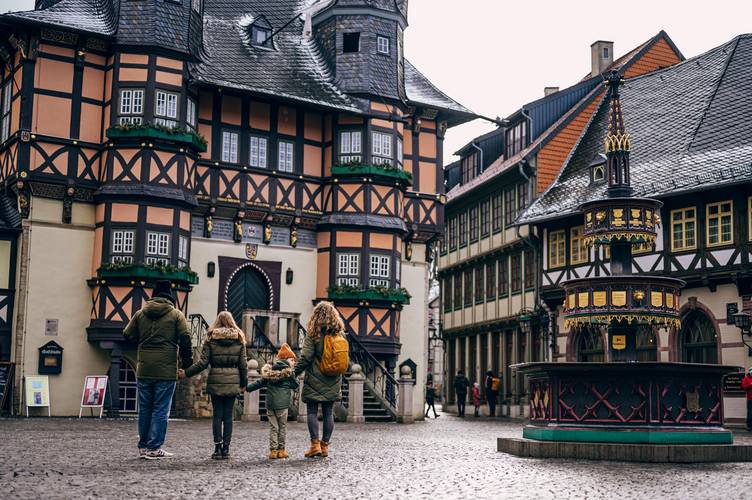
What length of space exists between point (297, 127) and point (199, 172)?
3765 millimetres

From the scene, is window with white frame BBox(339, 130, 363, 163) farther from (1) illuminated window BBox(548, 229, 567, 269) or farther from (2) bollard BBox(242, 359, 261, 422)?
(2) bollard BBox(242, 359, 261, 422)

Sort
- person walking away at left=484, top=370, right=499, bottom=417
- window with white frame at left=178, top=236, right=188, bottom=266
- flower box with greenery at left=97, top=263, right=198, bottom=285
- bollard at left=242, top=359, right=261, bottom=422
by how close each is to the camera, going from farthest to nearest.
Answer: person walking away at left=484, top=370, right=499, bottom=417, window with white frame at left=178, top=236, right=188, bottom=266, flower box with greenery at left=97, top=263, right=198, bottom=285, bollard at left=242, top=359, right=261, bottom=422

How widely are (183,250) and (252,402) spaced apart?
5975 millimetres

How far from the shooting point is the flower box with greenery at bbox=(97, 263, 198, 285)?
1142 inches

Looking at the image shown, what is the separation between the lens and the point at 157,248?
29.8m

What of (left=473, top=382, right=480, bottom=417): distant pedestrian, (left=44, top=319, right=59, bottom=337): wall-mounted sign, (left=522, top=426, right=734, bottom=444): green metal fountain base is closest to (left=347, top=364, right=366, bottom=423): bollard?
(left=44, top=319, right=59, bottom=337): wall-mounted sign

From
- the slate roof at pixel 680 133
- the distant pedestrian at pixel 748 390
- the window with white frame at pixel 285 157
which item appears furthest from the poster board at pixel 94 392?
the distant pedestrian at pixel 748 390

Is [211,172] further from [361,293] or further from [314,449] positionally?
[314,449]

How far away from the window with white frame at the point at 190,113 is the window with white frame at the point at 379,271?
6.79 metres

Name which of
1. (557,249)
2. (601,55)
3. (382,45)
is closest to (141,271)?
(382,45)

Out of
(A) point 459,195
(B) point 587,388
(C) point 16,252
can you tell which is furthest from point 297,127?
(B) point 587,388

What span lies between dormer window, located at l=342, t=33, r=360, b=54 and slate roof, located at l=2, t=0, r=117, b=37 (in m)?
7.62

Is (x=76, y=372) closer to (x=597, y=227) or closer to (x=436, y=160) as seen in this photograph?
(x=436, y=160)

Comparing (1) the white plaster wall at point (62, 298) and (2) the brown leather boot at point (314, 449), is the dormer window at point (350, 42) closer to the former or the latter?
(1) the white plaster wall at point (62, 298)
